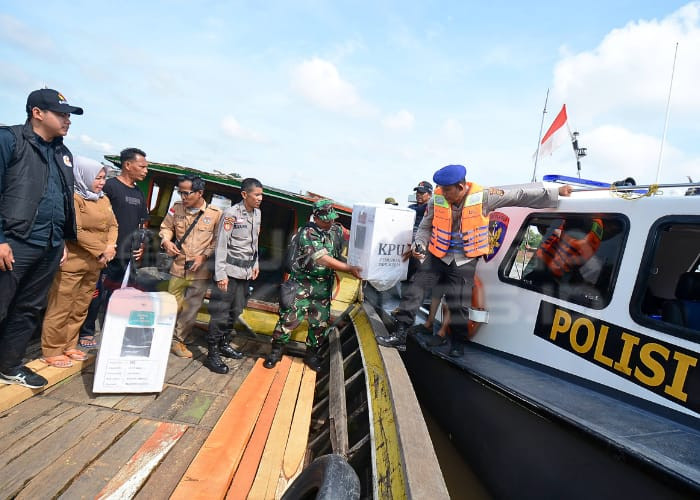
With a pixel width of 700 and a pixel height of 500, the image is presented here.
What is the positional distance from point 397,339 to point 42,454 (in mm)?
2643

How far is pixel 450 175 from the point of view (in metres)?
3.21

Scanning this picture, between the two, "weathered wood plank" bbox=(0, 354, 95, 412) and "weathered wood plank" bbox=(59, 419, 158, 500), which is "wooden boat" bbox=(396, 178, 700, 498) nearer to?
"weathered wood plank" bbox=(59, 419, 158, 500)

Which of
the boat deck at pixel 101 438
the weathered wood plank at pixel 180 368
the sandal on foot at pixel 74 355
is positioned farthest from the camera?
the weathered wood plank at pixel 180 368

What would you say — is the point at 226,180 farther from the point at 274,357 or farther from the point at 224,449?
the point at 224,449

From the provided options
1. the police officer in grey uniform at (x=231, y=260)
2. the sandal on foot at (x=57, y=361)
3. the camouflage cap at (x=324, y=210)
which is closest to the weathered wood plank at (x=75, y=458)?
the sandal on foot at (x=57, y=361)

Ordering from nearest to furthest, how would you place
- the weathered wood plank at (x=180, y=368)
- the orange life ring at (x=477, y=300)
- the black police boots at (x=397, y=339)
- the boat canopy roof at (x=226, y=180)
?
the weathered wood plank at (x=180, y=368) < the black police boots at (x=397, y=339) < the orange life ring at (x=477, y=300) < the boat canopy roof at (x=226, y=180)

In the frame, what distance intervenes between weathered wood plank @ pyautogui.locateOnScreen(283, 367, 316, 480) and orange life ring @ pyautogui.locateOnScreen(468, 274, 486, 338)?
1665 millimetres

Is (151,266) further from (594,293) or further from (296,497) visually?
(594,293)

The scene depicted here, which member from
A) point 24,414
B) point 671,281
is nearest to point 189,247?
point 24,414

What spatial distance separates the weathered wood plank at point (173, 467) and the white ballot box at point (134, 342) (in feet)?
2.11

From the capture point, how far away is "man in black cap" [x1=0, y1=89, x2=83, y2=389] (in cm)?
238

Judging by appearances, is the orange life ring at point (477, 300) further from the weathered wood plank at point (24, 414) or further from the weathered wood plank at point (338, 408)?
the weathered wood plank at point (24, 414)

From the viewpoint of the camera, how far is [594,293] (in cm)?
271

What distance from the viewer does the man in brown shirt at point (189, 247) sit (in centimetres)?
383
